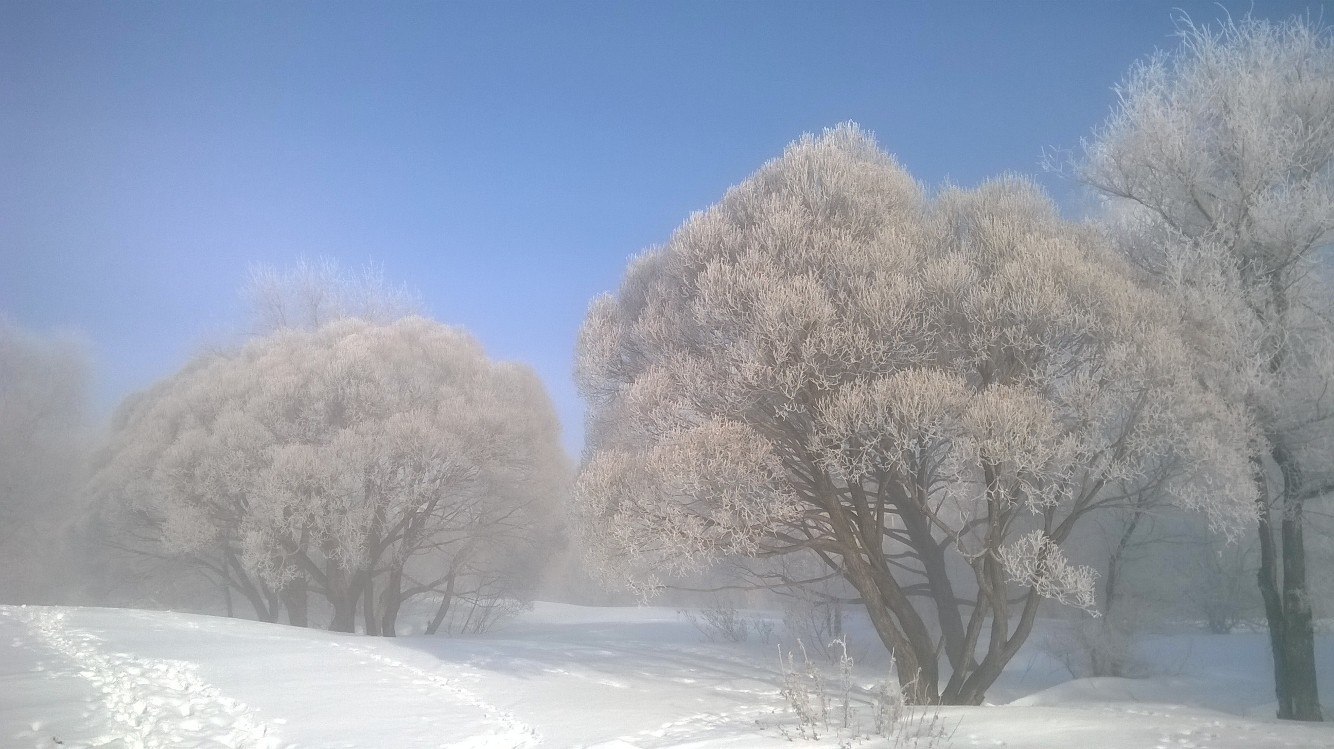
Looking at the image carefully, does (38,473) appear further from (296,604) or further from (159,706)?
(159,706)

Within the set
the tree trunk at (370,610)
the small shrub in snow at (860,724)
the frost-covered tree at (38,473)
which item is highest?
the frost-covered tree at (38,473)

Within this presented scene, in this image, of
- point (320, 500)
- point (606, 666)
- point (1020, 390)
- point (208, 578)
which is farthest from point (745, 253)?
point (208, 578)

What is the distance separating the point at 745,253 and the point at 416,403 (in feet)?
42.0

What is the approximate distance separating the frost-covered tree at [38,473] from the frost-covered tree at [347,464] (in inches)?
96.9

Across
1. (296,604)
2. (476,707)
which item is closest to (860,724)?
(476,707)

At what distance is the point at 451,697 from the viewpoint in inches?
394

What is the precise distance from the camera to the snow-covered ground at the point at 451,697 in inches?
285

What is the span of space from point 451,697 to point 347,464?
10567mm

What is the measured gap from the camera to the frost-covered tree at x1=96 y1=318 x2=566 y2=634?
19047mm

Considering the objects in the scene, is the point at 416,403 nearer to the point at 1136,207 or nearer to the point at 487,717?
the point at 487,717

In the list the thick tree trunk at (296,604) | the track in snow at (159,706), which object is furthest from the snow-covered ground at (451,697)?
the thick tree trunk at (296,604)

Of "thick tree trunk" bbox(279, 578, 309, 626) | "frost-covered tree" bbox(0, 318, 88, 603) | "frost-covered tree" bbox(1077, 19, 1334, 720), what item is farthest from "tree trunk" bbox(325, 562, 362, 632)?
"frost-covered tree" bbox(1077, 19, 1334, 720)

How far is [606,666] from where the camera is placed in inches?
556

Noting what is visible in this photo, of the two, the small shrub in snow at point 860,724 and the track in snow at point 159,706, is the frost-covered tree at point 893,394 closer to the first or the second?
the small shrub in snow at point 860,724
